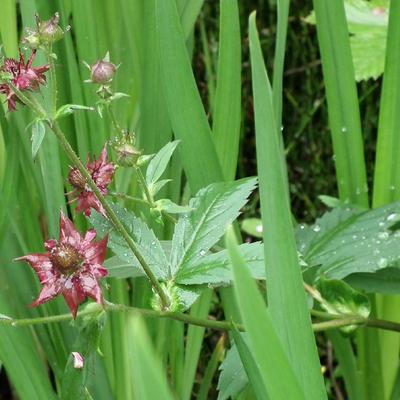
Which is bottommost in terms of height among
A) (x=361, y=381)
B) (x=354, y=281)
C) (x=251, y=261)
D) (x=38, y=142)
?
(x=361, y=381)

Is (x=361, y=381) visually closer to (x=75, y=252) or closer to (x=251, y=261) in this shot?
(x=251, y=261)

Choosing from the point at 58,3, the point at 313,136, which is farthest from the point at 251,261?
the point at 313,136

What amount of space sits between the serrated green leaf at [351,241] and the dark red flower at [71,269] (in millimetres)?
304

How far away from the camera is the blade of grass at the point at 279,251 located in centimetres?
51

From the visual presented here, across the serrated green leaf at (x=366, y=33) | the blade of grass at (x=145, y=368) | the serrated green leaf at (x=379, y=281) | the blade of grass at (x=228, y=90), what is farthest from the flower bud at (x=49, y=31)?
the serrated green leaf at (x=366, y=33)

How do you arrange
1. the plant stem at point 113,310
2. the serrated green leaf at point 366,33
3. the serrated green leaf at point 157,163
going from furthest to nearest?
the serrated green leaf at point 366,33 → the serrated green leaf at point 157,163 → the plant stem at point 113,310

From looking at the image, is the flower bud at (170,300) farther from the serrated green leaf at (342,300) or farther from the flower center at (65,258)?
the serrated green leaf at (342,300)

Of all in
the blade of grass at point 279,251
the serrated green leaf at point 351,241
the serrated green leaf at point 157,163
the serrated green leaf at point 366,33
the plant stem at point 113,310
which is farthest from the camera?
the serrated green leaf at point 366,33

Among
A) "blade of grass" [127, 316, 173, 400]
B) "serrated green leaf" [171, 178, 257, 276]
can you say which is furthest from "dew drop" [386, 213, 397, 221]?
"blade of grass" [127, 316, 173, 400]

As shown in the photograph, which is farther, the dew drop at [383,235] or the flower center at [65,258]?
the dew drop at [383,235]

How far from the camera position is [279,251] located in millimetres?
508

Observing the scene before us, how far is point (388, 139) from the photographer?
92 cm

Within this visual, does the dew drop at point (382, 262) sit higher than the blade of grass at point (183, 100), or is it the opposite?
the blade of grass at point (183, 100)

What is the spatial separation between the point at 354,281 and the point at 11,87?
0.46m
